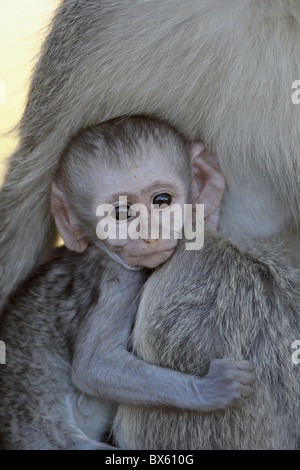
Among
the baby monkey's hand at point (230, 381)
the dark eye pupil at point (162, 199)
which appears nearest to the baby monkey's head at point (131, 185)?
the dark eye pupil at point (162, 199)

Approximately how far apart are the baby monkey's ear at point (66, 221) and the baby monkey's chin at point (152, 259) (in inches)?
6.1

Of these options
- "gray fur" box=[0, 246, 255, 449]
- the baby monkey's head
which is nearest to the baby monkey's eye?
the baby monkey's head

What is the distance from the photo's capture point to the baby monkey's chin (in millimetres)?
1692

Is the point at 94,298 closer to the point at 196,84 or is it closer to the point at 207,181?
the point at 207,181

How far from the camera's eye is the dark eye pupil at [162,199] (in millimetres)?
1711

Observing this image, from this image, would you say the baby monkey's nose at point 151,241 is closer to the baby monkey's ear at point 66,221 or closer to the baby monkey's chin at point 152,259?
the baby monkey's chin at point 152,259

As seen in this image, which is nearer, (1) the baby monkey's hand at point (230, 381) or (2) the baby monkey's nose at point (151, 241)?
(1) the baby monkey's hand at point (230, 381)

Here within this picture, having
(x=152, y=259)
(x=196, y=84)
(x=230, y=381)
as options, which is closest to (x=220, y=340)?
(x=230, y=381)

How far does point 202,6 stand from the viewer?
1747mm

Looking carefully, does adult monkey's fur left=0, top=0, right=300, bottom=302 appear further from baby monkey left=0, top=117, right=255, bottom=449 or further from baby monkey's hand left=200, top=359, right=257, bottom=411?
baby monkey's hand left=200, top=359, right=257, bottom=411

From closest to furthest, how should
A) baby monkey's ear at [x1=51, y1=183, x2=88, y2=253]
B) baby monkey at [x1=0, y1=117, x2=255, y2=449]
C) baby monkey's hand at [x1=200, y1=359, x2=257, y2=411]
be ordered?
baby monkey's hand at [x1=200, y1=359, x2=257, y2=411] → baby monkey at [x1=0, y1=117, x2=255, y2=449] → baby monkey's ear at [x1=51, y1=183, x2=88, y2=253]

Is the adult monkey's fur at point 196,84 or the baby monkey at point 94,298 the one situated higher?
the adult monkey's fur at point 196,84

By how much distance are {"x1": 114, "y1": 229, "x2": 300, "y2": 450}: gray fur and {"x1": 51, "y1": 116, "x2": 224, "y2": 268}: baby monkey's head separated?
0.07 meters

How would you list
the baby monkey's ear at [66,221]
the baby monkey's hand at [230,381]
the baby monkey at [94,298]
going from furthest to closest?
the baby monkey's ear at [66,221]
the baby monkey at [94,298]
the baby monkey's hand at [230,381]
